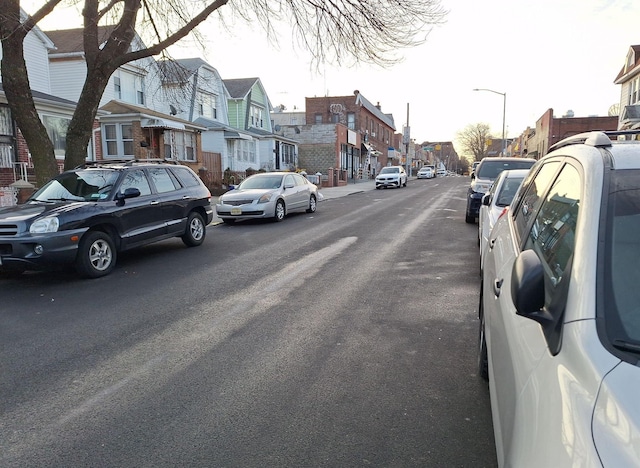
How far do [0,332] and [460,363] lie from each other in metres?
4.44

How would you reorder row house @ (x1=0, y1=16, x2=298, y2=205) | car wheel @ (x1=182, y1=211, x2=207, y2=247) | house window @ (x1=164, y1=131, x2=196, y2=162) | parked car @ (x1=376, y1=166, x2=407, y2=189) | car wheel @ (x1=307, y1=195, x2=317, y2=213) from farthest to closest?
parked car @ (x1=376, y1=166, x2=407, y2=189) → house window @ (x1=164, y1=131, x2=196, y2=162) → row house @ (x1=0, y1=16, x2=298, y2=205) → car wheel @ (x1=307, y1=195, x2=317, y2=213) → car wheel @ (x1=182, y1=211, x2=207, y2=247)

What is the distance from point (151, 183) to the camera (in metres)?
8.55

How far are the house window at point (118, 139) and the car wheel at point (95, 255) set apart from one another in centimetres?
1715

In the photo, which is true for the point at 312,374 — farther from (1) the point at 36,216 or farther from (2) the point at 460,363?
(1) the point at 36,216

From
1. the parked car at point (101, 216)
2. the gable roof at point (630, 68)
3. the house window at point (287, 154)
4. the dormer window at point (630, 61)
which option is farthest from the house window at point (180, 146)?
the dormer window at point (630, 61)

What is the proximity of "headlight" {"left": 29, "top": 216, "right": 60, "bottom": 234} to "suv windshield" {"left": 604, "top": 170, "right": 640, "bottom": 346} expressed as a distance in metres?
6.61

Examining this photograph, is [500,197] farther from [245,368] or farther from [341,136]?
[341,136]

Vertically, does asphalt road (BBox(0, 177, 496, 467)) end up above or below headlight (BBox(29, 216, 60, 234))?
below

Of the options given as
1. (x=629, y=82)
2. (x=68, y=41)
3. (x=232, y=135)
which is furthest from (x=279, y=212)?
(x=629, y=82)

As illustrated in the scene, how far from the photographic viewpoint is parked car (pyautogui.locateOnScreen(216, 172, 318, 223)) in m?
12.9

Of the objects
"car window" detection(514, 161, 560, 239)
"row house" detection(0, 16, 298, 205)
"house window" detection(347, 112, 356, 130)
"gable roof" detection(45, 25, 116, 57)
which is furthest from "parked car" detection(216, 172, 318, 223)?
"house window" detection(347, 112, 356, 130)

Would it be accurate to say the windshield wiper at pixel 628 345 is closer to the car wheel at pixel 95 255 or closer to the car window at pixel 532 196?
the car window at pixel 532 196

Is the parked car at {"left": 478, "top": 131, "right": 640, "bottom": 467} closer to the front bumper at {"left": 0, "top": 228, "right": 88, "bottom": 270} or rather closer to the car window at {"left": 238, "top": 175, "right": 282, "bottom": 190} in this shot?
the front bumper at {"left": 0, "top": 228, "right": 88, "bottom": 270}

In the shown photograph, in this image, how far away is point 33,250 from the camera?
628cm
